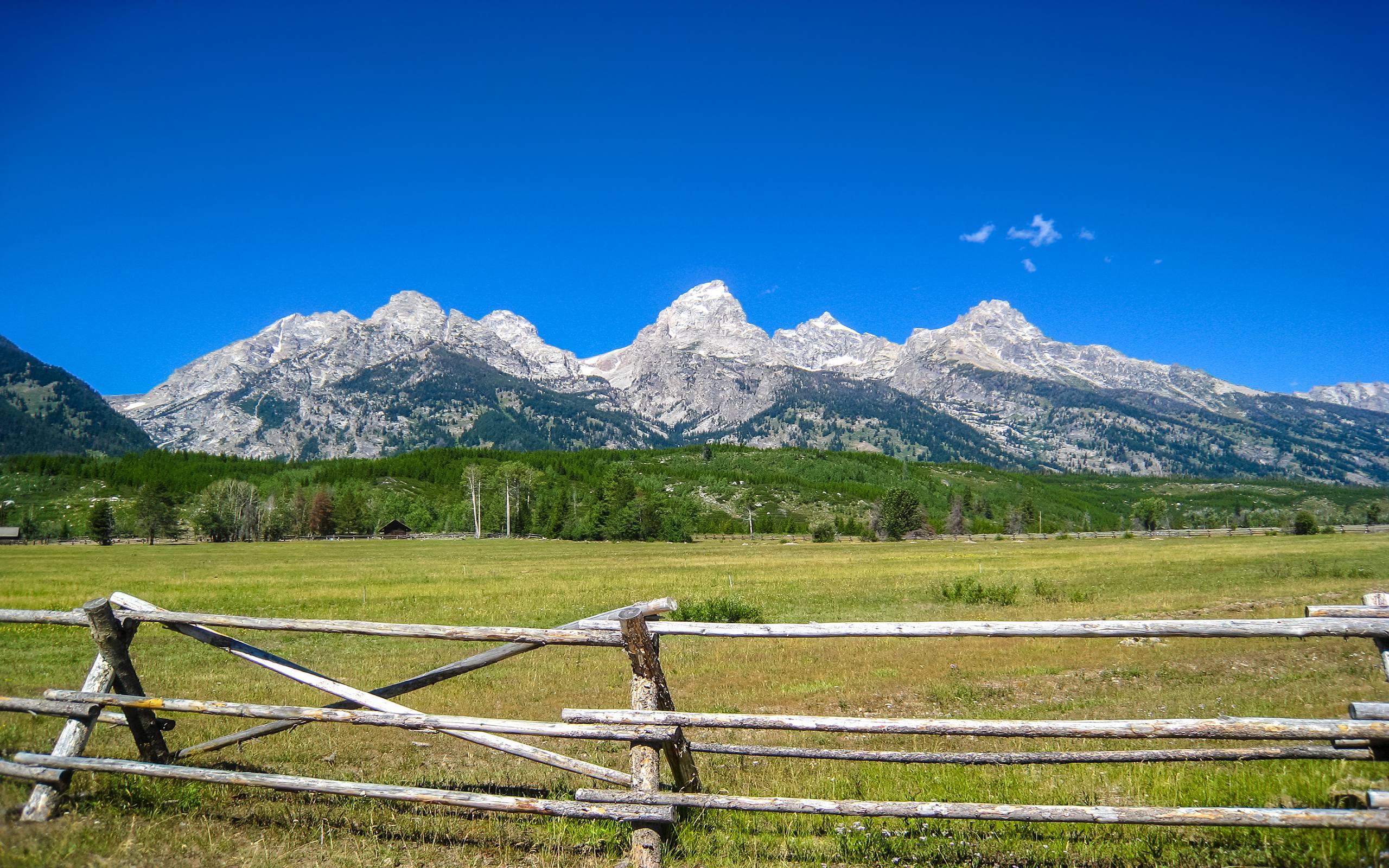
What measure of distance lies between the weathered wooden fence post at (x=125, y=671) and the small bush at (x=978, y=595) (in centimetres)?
2911

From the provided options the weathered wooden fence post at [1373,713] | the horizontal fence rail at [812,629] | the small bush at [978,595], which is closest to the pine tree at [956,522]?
the small bush at [978,595]

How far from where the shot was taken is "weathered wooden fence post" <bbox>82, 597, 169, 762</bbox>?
700 centimetres

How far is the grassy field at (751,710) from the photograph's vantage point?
6.02m

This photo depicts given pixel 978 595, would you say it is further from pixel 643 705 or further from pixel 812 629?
pixel 643 705

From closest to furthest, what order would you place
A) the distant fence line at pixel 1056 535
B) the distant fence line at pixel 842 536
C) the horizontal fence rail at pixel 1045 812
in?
the horizontal fence rail at pixel 1045 812, the distant fence line at pixel 842 536, the distant fence line at pixel 1056 535

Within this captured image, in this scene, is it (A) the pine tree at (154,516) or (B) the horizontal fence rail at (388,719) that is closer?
(B) the horizontal fence rail at (388,719)

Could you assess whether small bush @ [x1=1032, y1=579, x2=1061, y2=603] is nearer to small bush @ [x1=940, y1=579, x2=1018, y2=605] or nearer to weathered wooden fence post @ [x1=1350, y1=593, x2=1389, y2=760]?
small bush @ [x1=940, y1=579, x2=1018, y2=605]

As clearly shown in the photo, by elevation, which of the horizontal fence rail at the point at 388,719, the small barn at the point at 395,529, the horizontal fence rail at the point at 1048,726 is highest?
the horizontal fence rail at the point at 1048,726

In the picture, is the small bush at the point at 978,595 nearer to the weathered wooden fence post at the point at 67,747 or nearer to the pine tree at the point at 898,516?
the weathered wooden fence post at the point at 67,747

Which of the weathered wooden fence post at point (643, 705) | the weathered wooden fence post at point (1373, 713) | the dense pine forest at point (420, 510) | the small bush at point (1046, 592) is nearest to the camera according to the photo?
the weathered wooden fence post at point (1373, 713)

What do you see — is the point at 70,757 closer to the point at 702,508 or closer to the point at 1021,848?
the point at 1021,848

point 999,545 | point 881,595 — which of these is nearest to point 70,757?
point 881,595

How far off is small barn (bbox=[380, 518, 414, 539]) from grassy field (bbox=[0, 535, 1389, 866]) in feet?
355

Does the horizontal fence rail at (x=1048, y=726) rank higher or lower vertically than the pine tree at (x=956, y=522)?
→ higher
